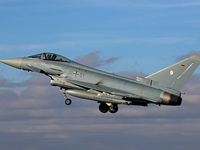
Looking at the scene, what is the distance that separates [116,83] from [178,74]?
5421 millimetres

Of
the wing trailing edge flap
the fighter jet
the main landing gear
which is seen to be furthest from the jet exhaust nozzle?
the main landing gear

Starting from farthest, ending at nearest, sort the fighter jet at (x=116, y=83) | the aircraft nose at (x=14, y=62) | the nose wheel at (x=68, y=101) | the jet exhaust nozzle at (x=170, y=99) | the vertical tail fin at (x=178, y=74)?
the aircraft nose at (x=14, y=62), the nose wheel at (x=68, y=101), the vertical tail fin at (x=178, y=74), the fighter jet at (x=116, y=83), the jet exhaust nozzle at (x=170, y=99)

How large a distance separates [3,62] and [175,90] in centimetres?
1566

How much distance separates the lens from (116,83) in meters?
41.7

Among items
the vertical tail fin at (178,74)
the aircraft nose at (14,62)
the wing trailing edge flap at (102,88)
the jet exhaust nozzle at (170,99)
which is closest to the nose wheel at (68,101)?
the wing trailing edge flap at (102,88)

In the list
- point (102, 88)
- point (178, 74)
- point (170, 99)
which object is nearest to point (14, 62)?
point (102, 88)

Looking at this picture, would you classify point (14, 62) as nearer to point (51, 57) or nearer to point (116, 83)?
point (51, 57)

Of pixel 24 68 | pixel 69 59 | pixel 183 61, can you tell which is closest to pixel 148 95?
pixel 183 61

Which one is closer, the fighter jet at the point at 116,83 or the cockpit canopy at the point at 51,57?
the fighter jet at the point at 116,83

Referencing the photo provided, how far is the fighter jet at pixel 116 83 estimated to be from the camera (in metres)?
40.9

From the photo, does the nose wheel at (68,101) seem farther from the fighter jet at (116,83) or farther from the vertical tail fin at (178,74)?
the vertical tail fin at (178,74)

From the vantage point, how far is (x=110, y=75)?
4269 centimetres

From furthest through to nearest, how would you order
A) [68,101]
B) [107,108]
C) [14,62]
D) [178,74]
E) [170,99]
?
[107,108] → [14,62] → [68,101] → [178,74] → [170,99]

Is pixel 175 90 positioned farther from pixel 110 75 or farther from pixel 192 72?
pixel 110 75
